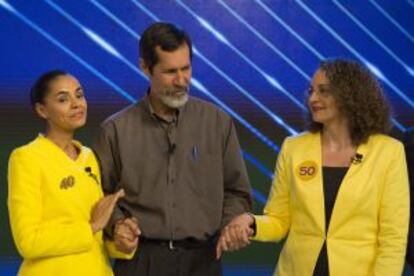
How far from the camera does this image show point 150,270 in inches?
103

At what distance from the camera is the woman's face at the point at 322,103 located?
8.52 feet

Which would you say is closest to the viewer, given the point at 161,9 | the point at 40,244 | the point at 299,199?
the point at 40,244

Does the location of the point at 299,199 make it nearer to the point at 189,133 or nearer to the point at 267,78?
the point at 189,133

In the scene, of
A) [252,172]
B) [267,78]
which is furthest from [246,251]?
[267,78]

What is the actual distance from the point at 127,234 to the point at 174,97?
0.53m

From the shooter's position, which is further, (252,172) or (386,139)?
(252,172)

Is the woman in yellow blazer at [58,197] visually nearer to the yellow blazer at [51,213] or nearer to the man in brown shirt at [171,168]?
the yellow blazer at [51,213]

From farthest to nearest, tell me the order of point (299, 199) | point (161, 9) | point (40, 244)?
point (161, 9)
point (299, 199)
point (40, 244)

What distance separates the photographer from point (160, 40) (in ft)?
8.66

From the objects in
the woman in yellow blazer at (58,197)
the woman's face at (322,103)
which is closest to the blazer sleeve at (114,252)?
the woman in yellow blazer at (58,197)

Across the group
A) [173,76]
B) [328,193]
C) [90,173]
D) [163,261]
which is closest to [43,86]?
[90,173]

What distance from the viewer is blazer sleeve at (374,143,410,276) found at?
2.46 m

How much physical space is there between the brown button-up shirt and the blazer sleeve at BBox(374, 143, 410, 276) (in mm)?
536

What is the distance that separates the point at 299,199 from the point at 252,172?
5.94ft
